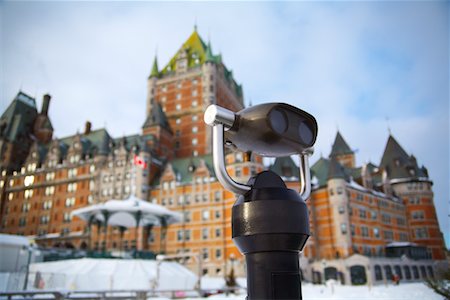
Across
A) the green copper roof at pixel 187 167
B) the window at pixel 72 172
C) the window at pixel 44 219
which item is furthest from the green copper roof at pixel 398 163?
the window at pixel 44 219

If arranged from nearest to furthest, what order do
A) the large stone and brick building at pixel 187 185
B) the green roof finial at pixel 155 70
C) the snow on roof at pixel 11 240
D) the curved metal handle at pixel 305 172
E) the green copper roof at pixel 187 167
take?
the curved metal handle at pixel 305 172 < the snow on roof at pixel 11 240 < the large stone and brick building at pixel 187 185 < the green copper roof at pixel 187 167 < the green roof finial at pixel 155 70

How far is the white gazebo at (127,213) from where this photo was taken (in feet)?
80.8

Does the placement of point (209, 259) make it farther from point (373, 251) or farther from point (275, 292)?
point (275, 292)

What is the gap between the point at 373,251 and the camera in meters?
44.5

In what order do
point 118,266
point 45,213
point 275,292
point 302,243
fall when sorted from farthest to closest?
point 45,213 < point 118,266 < point 302,243 < point 275,292

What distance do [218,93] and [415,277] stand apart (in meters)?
41.0

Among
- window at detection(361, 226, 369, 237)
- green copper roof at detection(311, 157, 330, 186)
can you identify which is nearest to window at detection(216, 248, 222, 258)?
green copper roof at detection(311, 157, 330, 186)

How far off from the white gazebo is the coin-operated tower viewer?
77.6 ft

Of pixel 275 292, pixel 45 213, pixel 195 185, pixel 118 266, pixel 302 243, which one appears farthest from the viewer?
pixel 45 213

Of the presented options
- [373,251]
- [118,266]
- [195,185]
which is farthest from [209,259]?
[118,266]

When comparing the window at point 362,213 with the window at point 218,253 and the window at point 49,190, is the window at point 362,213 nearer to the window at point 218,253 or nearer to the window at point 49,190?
the window at point 218,253

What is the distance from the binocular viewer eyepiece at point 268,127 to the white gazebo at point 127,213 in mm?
23621

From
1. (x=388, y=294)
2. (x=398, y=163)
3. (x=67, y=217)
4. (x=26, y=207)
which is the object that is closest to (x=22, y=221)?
(x=26, y=207)

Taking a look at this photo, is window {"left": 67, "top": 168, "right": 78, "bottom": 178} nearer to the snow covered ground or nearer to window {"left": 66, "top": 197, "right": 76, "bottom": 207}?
window {"left": 66, "top": 197, "right": 76, "bottom": 207}
